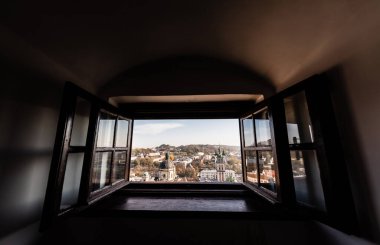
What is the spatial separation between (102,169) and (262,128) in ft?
4.65

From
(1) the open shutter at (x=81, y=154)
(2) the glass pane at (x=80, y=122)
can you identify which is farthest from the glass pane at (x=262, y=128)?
(2) the glass pane at (x=80, y=122)

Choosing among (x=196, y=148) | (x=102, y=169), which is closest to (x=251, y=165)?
(x=196, y=148)

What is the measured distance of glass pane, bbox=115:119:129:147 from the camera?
1407mm

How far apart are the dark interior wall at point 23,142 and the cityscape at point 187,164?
2.64ft

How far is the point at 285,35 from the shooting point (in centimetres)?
90

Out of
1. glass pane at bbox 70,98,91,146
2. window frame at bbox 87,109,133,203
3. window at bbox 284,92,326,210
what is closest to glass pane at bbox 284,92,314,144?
window at bbox 284,92,326,210

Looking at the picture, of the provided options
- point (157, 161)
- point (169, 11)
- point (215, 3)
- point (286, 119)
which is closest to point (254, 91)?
point (286, 119)

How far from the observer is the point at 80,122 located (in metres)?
1.14

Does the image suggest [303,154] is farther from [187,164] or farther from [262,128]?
[187,164]

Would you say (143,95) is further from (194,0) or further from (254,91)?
(254,91)

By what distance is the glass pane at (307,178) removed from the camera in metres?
0.89

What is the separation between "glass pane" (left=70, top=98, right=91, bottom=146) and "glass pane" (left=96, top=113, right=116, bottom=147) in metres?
0.12

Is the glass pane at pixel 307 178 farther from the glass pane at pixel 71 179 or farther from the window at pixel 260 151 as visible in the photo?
the glass pane at pixel 71 179

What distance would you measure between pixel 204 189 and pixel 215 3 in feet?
4.87
